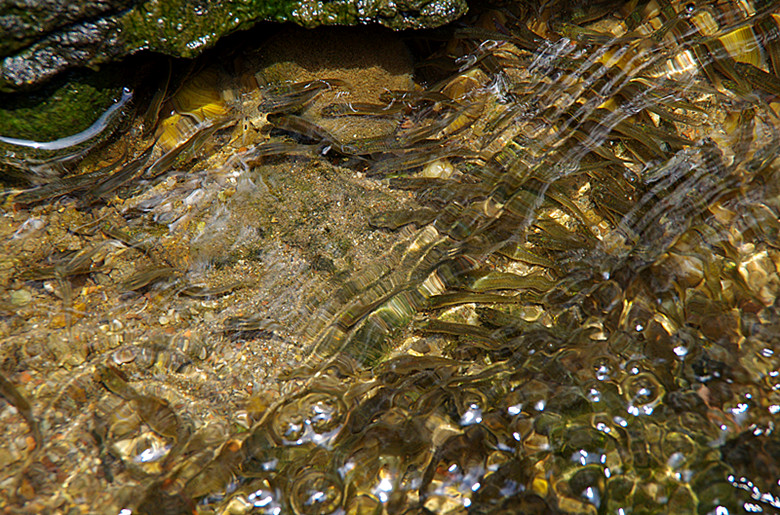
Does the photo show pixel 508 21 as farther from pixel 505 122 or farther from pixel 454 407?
pixel 454 407

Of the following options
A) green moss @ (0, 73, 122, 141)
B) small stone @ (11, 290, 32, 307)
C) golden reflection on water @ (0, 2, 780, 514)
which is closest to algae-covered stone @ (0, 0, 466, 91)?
green moss @ (0, 73, 122, 141)

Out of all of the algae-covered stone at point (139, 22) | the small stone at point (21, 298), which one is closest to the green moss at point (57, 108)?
the algae-covered stone at point (139, 22)

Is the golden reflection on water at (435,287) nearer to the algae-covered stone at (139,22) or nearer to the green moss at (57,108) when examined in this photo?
the green moss at (57,108)

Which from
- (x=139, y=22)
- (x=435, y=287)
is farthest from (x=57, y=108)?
(x=435, y=287)

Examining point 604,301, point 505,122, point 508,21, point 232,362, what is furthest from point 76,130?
point 604,301

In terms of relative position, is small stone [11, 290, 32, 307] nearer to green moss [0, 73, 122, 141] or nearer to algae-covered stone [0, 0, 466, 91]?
green moss [0, 73, 122, 141]

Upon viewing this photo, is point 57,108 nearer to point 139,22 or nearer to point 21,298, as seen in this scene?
point 139,22

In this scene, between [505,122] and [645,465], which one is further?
[505,122]
